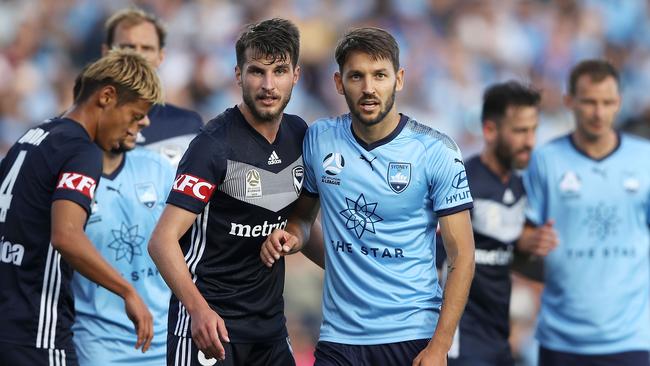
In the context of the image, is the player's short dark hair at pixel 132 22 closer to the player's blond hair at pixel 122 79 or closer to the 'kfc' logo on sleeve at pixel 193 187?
the player's blond hair at pixel 122 79

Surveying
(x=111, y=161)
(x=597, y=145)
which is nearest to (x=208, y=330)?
(x=111, y=161)

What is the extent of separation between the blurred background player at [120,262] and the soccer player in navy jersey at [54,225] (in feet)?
2.00

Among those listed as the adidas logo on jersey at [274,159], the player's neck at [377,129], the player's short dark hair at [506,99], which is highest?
the player's short dark hair at [506,99]

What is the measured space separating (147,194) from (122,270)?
18.9 inches

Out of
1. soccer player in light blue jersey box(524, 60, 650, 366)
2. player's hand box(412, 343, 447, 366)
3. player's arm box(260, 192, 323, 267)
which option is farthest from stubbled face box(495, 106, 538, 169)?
player's hand box(412, 343, 447, 366)

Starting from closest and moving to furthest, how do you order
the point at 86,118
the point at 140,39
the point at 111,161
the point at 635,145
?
the point at 86,118, the point at 111,161, the point at 140,39, the point at 635,145

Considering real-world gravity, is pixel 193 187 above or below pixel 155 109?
below

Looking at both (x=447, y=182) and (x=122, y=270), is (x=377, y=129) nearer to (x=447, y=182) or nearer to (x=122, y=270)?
(x=447, y=182)

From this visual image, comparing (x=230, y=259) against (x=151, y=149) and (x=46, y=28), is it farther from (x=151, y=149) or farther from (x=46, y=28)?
(x=46, y=28)

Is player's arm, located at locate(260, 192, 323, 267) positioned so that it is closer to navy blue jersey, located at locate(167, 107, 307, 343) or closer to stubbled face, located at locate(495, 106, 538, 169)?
navy blue jersey, located at locate(167, 107, 307, 343)

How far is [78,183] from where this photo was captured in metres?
5.36

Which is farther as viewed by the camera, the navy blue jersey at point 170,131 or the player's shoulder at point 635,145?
the player's shoulder at point 635,145

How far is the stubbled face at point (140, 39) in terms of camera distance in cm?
749

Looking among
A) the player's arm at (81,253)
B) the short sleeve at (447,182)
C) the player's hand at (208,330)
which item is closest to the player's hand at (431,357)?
the short sleeve at (447,182)
